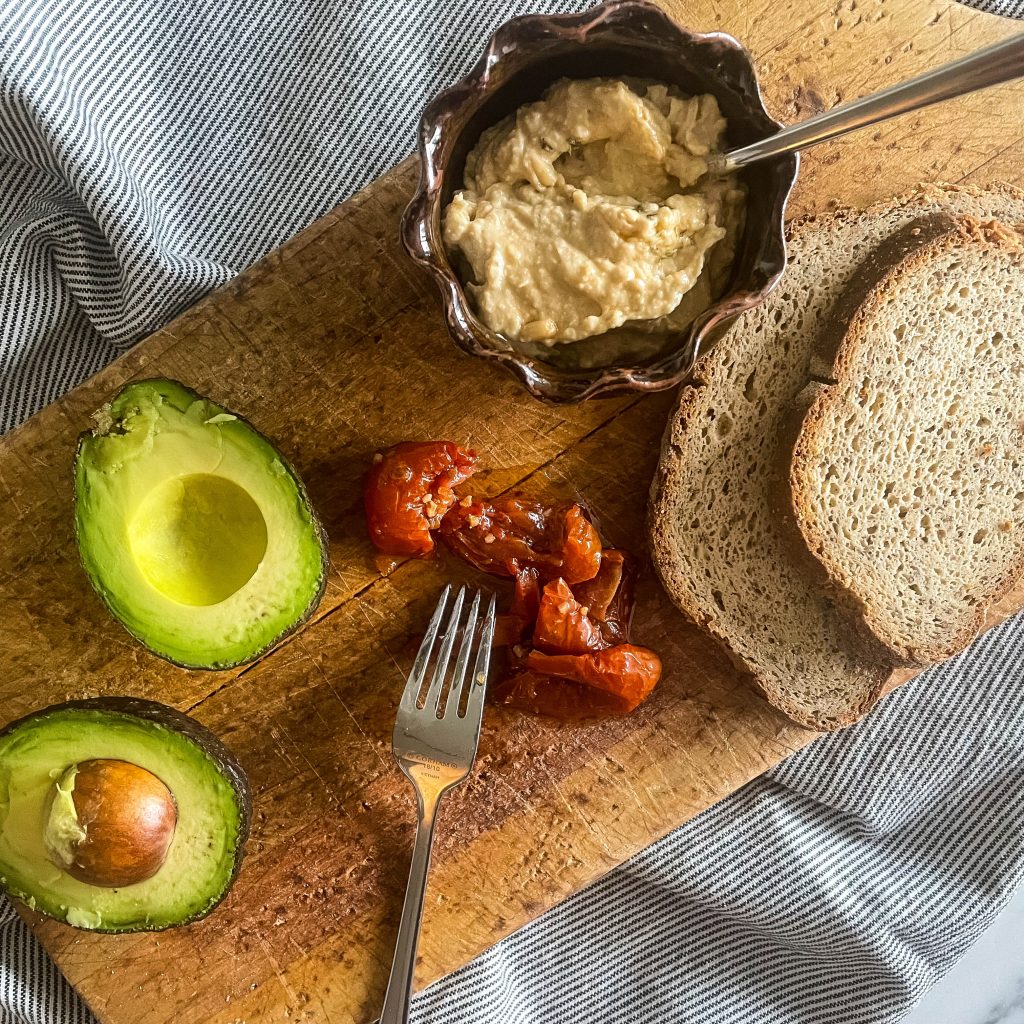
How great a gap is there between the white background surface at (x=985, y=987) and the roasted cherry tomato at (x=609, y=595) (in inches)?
54.9

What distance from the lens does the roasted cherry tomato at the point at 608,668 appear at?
2105mm

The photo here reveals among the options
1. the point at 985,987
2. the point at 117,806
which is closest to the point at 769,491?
the point at 117,806

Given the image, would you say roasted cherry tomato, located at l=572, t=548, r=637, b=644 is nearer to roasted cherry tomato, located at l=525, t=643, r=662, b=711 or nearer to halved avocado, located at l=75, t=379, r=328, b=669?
roasted cherry tomato, located at l=525, t=643, r=662, b=711

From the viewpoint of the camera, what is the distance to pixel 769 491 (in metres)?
2.24

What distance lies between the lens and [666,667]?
2.25 m

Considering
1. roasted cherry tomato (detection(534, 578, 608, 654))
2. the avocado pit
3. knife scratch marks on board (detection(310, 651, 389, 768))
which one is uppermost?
roasted cherry tomato (detection(534, 578, 608, 654))

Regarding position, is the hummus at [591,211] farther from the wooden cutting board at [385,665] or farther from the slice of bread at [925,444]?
the slice of bread at [925,444]

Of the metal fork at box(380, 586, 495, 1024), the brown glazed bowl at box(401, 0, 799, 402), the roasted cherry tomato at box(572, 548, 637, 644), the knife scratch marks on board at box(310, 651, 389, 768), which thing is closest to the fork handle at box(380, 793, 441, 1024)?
the metal fork at box(380, 586, 495, 1024)

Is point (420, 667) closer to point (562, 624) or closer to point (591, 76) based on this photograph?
point (562, 624)

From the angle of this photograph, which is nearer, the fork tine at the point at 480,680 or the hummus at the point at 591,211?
the hummus at the point at 591,211

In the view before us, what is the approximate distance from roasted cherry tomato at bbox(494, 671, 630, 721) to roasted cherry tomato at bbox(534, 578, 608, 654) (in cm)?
8

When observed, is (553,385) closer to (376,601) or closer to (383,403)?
(383,403)

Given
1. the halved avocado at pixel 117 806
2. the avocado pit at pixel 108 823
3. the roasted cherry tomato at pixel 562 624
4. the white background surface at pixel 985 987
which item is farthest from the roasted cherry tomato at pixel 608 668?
the white background surface at pixel 985 987

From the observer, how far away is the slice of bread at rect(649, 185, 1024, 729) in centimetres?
218
